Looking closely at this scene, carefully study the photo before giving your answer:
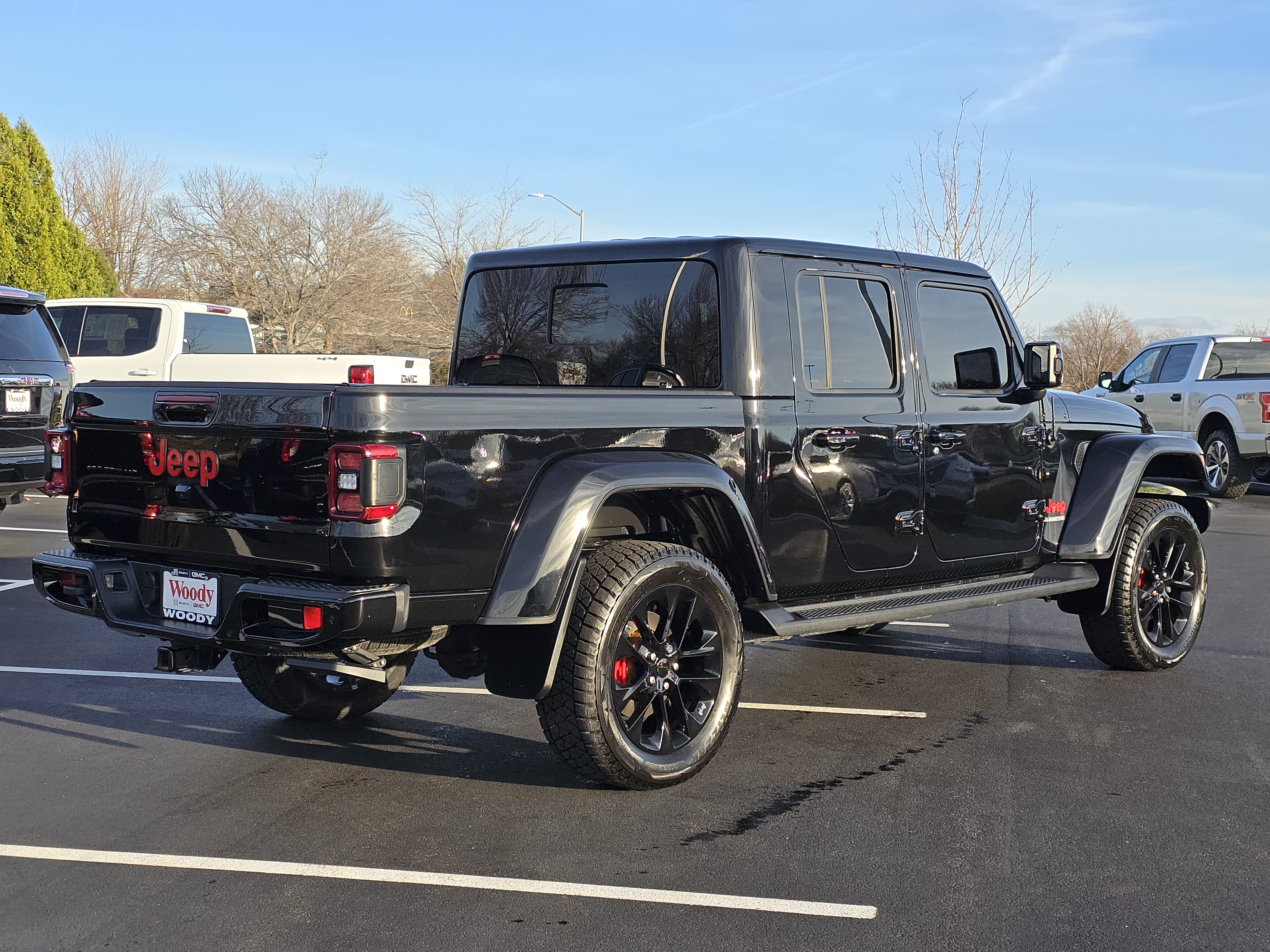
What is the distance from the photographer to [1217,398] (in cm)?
1599

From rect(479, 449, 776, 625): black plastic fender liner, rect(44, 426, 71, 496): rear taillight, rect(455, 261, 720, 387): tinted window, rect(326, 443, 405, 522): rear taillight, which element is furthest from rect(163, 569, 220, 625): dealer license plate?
rect(455, 261, 720, 387): tinted window

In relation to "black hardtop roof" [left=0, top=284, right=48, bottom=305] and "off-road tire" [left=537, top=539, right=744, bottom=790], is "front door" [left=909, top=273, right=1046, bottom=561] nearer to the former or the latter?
"off-road tire" [left=537, top=539, right=744, bottom=790]

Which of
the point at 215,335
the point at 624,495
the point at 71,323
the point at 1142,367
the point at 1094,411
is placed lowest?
the point at 624,495

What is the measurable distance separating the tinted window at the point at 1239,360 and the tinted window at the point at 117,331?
13.0 metres

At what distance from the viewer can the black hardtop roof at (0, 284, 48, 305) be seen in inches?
369

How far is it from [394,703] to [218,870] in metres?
2.10

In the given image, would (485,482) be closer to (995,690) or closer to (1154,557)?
(995,690)

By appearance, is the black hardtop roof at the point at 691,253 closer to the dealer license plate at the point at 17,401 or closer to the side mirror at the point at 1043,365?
the side mirror at the point at 1043,365

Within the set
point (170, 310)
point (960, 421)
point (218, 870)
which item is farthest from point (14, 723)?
point (170, 310)

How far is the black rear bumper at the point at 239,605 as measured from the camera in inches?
154

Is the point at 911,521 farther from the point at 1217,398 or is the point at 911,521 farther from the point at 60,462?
the point at 1217,398

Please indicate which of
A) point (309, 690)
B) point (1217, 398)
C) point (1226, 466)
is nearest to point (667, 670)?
point (309, 690)

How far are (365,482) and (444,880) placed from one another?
3.92 feet

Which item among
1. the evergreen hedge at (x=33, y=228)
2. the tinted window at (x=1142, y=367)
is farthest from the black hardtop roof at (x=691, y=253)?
the evergreen hedge at (x=33, y=228)
